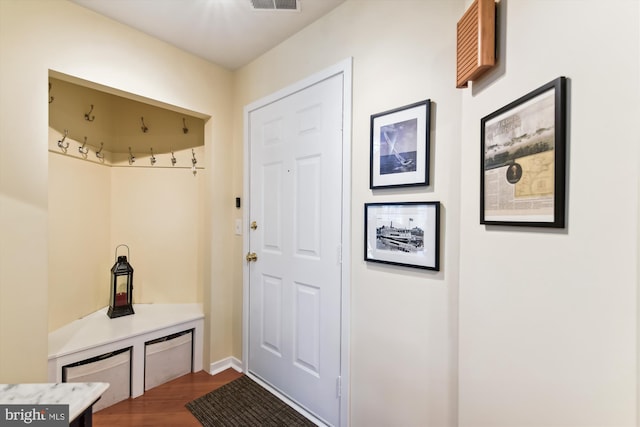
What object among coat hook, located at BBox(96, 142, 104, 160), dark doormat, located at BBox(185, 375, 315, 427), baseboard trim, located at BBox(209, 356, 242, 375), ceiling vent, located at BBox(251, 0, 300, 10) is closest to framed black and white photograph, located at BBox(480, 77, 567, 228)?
ceiling vent, located at BBox(251, 0, 300, 10)

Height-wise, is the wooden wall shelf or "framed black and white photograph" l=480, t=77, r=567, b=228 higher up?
the wooden wall shelf

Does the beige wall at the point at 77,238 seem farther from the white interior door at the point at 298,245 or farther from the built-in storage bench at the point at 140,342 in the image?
the white interior door at the point at 298,245

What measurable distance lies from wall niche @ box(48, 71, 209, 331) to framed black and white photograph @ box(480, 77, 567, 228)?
2117mm

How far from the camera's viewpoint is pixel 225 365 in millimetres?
2359

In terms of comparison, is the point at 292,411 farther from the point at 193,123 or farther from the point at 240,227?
the point at 193,123

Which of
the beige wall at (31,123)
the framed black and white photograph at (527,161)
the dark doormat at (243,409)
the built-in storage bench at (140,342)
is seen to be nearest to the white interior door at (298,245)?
the dark doormat at (243,409)

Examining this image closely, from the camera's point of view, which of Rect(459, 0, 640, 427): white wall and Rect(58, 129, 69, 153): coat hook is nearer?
Rect(459, 0, 640, 427): white wall

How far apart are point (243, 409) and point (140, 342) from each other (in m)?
0.87

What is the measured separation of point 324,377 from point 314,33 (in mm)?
2147

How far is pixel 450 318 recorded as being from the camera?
3.91ft

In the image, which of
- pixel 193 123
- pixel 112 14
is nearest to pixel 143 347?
pixel 193 123

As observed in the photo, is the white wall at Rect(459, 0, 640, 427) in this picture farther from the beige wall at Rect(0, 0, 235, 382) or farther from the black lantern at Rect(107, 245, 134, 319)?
the black lantern at Rect(107, 245, 134, 319)

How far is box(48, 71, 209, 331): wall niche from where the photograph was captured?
7.73 ft

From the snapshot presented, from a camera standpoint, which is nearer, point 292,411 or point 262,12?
point 262,12
